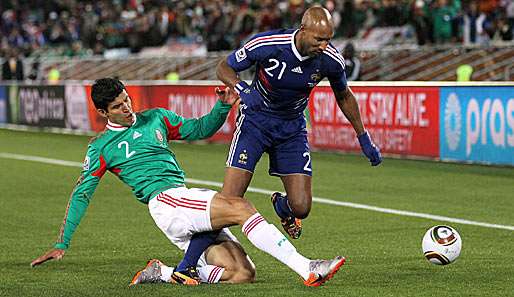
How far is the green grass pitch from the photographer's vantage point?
8.00 m

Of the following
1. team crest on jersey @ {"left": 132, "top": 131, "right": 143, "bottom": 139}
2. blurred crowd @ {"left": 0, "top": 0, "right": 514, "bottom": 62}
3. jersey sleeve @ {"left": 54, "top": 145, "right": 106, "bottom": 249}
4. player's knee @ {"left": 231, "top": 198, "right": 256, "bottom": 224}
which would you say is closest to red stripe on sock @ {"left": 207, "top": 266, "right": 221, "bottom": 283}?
player's knee @ {"left": 231, "top": 198, "right": 256, "bottom": 224}

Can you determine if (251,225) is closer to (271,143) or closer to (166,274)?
(166,274)

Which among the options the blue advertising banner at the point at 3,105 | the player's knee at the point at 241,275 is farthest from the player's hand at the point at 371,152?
the blue advertising banner at the point at 3,105

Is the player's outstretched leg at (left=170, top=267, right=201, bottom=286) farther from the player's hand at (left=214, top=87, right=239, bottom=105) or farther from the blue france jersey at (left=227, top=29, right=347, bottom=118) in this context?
the blue france jersey at (left=227, top=29, right=347, bottom=118)

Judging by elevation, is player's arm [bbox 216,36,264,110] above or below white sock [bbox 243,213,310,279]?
above

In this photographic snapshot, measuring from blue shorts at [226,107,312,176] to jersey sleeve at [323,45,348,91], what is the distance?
48 centimetres

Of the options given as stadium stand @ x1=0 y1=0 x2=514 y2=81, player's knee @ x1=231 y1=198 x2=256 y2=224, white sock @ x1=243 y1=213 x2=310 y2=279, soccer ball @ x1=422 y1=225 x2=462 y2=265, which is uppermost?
stadium stand @ x1=0 y1=0 x2=514 y2=81

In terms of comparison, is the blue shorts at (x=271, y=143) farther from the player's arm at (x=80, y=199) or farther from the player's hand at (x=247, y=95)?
the player's arm at (x=80, y=199)

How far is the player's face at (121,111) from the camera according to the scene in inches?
320

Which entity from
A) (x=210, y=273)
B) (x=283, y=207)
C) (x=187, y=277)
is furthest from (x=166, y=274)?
(x=283, y=207)

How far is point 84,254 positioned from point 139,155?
1977mm

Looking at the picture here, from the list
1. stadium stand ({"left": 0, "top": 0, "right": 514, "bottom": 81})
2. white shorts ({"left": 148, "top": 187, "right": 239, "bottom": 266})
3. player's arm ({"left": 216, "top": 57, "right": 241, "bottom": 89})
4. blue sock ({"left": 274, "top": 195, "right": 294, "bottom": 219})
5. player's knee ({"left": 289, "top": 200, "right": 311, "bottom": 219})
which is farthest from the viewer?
stadium stand ({"left": 0, "top": 0, "right": 514, "bottom": 81})

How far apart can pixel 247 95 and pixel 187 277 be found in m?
1.37

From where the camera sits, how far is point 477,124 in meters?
17.5
